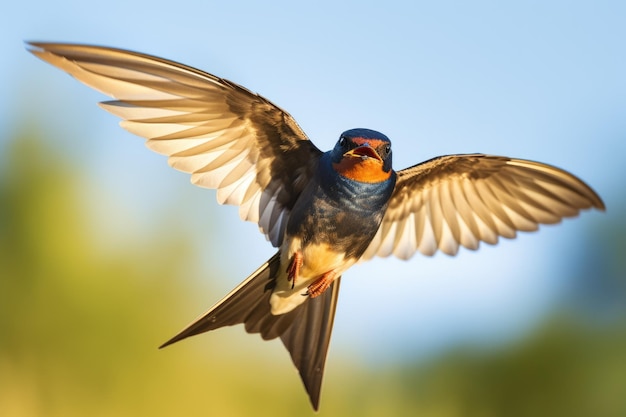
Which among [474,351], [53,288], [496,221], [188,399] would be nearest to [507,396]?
[474,351]

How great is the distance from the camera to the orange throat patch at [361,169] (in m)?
3.04

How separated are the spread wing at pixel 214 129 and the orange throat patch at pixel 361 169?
15.9 inches

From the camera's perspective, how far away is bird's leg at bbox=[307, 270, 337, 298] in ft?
11.1

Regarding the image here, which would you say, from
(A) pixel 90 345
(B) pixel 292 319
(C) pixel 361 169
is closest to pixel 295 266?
(B) pixel 292 319

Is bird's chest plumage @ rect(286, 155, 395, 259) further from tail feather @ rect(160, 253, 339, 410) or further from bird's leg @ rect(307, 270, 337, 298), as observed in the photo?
tail feather @ rect(160, 253, 339, 410)

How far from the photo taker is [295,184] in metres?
3.61

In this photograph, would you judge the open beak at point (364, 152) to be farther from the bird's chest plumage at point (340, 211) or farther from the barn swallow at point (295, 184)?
the bird's chest plumage at point (340, 211)

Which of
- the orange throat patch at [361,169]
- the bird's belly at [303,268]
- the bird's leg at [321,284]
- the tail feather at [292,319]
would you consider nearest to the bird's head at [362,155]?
the orange throat patch at [361,169]

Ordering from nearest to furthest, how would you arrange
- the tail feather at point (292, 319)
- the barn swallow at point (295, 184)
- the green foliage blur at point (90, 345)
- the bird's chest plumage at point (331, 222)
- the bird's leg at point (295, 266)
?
the barn swallow at point (295, 184)
the bird's chest plumage at point (331, 222)
the bird's leg at point (295, 266)
the tail feather at point (292, 319)
the green foliage blur at point (90, 345)

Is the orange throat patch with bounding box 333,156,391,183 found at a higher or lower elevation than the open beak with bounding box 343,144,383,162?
lower

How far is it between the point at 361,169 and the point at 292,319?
893 mm

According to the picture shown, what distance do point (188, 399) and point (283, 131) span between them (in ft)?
43.4

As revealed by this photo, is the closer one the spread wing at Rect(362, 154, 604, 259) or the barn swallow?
the barn swallow

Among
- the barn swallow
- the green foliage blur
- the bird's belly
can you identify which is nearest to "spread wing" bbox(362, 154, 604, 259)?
the barn swallow
